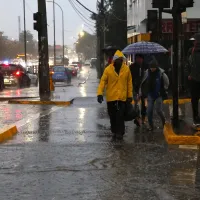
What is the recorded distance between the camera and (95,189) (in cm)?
599

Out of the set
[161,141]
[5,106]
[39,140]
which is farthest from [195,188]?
[5,106]

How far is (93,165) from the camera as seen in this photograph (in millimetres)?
7285

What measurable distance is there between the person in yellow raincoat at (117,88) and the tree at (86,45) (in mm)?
133783

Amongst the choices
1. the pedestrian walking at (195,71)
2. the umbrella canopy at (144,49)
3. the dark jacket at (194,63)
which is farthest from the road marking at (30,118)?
the dark jacket at (194,63)

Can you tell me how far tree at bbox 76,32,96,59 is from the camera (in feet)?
479

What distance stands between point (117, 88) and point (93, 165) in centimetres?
247

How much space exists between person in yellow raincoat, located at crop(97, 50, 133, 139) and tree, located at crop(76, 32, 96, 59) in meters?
134

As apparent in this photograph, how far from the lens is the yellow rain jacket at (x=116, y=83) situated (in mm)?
9406

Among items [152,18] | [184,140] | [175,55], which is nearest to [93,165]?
[184,140]

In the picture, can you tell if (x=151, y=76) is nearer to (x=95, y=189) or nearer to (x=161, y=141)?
(x=161, y=141)

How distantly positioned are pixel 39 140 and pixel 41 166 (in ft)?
7.53

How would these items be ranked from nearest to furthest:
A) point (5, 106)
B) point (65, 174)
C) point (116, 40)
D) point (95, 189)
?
point (95, 189), point (65, 174), point (5, 106), point (116, 40)

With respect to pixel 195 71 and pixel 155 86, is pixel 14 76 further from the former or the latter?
pixel 195 71

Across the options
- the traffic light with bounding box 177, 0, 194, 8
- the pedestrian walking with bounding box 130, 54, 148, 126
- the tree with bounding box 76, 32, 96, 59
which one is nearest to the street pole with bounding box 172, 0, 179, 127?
the traffic light with bounding box 177, 0, 194, 8
